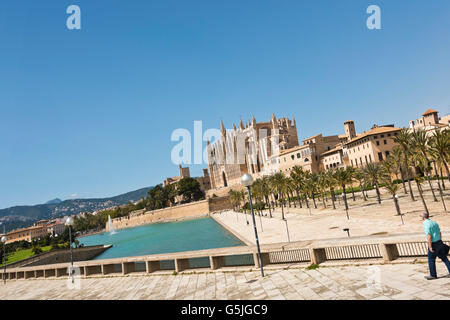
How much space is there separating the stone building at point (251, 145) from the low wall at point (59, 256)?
5956 centimetres

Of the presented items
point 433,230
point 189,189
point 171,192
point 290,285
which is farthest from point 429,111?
point 290,285

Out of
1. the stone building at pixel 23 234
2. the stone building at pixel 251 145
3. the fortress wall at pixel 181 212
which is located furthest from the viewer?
the stone building at pixel 23 234

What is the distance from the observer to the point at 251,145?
109 m

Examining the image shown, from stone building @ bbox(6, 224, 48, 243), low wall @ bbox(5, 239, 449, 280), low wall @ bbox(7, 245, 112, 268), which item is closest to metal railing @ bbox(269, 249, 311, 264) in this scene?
low wall @ bbox(5, 239, 449, 280)

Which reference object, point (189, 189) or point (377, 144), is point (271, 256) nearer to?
point (377, 144)

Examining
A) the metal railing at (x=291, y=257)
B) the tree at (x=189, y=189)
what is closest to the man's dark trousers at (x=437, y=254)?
the metal railing at (x=291, y=257)

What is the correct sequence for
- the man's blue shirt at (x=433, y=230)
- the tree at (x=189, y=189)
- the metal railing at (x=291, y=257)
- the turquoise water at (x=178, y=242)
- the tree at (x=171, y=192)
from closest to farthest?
1. the man's blue shirt at (x=433, y=230)
2. the metal railing at (x=291, y=257)
3. the turquoise water at (x=178, y=242)
4. the tree at (x=189, y=189)
5. the tree at (x=171, y=192)

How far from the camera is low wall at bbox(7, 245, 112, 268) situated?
38.7 meters

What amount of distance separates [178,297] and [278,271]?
10.8ft

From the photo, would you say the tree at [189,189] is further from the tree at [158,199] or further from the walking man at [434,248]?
the walking man at [434,248]

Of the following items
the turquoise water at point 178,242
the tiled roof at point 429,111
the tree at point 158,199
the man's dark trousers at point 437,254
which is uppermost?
the tiled roof at point 429,111

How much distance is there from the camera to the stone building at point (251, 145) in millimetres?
103375

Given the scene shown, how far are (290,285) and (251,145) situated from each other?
102342 millimetres
